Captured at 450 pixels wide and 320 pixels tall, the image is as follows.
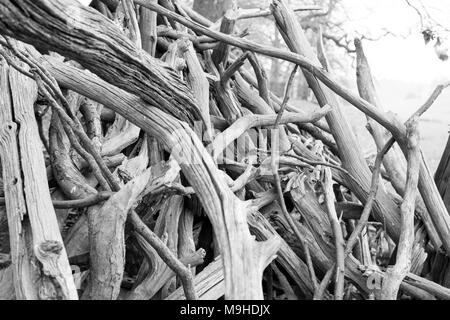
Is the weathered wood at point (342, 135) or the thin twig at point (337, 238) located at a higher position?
the weathered wood at point (342, 135)

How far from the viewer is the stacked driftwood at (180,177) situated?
4.02 ft

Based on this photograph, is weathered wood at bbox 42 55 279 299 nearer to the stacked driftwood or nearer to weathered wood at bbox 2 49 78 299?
the stacked driftwood

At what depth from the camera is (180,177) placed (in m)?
2.00

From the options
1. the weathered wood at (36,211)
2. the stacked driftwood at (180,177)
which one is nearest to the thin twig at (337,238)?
the stacked driftwood at (180,177)

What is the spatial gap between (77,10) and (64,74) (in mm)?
713

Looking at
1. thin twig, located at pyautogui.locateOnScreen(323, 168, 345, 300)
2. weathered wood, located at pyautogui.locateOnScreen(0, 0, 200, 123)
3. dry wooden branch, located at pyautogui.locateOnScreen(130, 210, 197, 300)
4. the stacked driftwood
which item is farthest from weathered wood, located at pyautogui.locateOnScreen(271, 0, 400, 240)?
dry wooden branch, located at pyautogui.locateOnScreen(130, 210, 197, 300)

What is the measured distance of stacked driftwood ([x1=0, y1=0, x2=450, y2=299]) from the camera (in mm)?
1225

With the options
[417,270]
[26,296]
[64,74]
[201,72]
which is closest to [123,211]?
[26,296]

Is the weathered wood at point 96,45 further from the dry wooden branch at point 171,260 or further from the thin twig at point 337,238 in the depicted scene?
the thin twig at point 337,238

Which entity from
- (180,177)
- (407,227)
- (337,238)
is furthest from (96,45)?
(407,227)

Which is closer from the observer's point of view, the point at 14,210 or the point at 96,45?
the point at 96,45

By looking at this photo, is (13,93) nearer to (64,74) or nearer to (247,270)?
(64,74)

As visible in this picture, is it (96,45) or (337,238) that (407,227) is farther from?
(96,45)

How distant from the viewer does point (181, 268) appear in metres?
1.40
